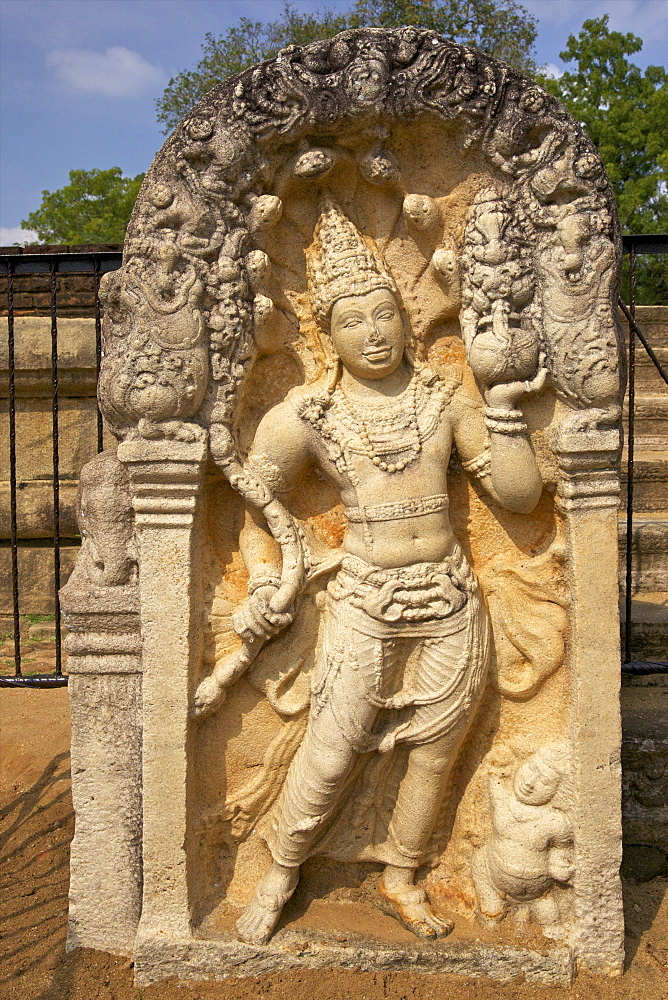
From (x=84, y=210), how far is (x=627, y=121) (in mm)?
13698

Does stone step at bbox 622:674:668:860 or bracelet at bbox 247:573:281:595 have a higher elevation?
bracelet at bbox 247:573:281:595

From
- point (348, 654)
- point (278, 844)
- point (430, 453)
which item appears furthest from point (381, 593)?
point (278, 844)

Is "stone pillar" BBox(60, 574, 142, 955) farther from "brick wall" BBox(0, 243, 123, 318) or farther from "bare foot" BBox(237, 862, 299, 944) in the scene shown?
"brick wall" BBox(0, 243, 123, 318)

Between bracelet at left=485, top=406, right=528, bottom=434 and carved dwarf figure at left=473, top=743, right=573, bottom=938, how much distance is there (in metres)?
1.17

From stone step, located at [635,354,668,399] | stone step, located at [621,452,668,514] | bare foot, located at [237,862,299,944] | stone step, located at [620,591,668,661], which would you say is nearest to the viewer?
bare foot, located at [237,862,299,944]

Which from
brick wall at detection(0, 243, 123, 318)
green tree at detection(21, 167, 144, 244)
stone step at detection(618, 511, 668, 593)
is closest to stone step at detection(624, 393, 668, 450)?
stone step at detection(618, 511, 668, 593)

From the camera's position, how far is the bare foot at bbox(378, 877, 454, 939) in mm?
2842

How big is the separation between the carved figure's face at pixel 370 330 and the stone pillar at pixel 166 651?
0.63m

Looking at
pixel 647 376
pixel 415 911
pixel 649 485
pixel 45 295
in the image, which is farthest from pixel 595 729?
pixel 45 295

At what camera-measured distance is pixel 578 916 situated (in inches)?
110

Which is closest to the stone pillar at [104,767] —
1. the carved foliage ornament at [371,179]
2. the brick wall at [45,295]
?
the carved foliage ornament at [371,179]

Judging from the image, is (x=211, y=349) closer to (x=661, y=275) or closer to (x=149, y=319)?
(x=149, y=319)

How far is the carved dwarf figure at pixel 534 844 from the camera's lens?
2.80 m

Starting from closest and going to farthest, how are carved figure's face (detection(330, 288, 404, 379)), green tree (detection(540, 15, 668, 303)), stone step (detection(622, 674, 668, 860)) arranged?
carved figure's face (detection(330, 288, 404, 379)) → stone step (detection(622, 674, 668, 860)) → green tree (detection(540, 15, 668, 303))
